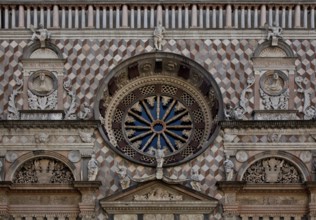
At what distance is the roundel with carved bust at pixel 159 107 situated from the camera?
34.6 metres

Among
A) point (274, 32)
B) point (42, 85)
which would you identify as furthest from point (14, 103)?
point (274, 32)

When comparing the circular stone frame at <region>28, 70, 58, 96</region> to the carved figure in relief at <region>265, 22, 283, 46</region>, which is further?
the carved figure in relief at <region>265, 22, 283, 46</region>

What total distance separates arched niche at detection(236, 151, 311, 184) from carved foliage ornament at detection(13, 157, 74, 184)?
14.0ft

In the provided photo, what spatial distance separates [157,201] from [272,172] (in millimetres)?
2873

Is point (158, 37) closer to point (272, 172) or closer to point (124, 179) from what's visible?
point (124, 179)

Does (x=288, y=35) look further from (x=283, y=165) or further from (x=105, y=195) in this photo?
(x=105, y=195)

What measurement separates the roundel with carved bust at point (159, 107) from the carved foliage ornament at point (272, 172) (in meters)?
1.35

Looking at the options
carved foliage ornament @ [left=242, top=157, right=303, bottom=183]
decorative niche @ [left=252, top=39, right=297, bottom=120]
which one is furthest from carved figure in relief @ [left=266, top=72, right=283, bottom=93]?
carved foliage ornament @ [left=242, top=157, right=303, bottom=183]

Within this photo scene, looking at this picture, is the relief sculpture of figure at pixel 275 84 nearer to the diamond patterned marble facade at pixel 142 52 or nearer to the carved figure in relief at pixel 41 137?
the diamond patterned marble facade at pixel 142 52

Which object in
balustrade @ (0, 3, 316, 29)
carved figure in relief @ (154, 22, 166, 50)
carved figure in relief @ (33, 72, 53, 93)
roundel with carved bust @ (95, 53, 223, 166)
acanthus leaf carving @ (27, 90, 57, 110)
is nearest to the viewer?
acanthus leaf carving @ (27, 90, 57, 110)

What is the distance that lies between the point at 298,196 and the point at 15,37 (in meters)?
8.00

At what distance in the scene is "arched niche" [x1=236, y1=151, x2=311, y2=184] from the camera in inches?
1331

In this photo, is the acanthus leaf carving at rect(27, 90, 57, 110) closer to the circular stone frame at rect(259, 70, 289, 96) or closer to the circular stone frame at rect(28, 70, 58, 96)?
the circular stone frame at rect(28, 70, 58, 96)

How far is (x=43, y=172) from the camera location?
33.9m
